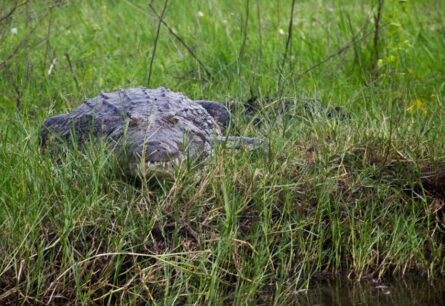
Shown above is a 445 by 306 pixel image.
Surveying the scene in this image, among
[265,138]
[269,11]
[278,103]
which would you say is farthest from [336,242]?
[269,11]

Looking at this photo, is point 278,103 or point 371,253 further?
point 278,103

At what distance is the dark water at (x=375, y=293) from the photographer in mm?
4164

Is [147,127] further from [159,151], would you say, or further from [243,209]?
[243,209]

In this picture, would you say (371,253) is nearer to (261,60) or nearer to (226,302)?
(226,302)

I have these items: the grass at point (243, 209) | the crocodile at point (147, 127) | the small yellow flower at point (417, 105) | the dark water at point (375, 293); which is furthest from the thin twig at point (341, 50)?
the dark water at point (375, 293)

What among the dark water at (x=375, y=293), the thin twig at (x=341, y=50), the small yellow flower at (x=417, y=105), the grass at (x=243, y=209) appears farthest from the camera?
the thin twig at (x=341, y=50)

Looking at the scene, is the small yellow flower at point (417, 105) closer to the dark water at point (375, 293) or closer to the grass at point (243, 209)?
the grass at point (243, 209)

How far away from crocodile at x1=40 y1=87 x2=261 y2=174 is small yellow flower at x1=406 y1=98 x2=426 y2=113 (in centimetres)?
113

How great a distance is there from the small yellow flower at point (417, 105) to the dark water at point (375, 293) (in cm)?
144

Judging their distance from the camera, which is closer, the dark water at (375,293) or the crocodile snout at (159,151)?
the dark water at (375,293)

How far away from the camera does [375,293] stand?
4.25 metres

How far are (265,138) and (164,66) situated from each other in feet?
7.28

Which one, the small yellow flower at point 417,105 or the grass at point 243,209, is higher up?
the grass at point 243,209

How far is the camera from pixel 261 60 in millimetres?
6637
